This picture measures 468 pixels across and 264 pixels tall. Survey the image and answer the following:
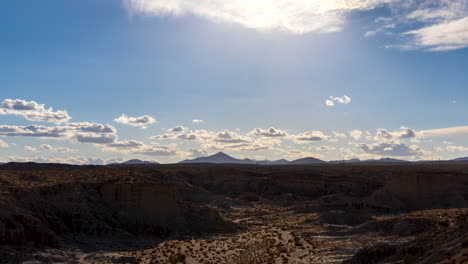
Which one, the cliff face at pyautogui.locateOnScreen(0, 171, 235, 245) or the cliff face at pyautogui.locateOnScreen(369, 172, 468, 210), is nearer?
the cliff face at pyautogui.locateOnScreen(0, 171, 235, 245)

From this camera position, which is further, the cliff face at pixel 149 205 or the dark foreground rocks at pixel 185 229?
the cliff face at pixel 149 205

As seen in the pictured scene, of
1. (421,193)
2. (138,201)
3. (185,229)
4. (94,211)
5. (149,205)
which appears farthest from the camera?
(421,193)

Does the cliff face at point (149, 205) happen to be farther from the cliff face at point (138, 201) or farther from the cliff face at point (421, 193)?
the cliff face at point (421, 193)

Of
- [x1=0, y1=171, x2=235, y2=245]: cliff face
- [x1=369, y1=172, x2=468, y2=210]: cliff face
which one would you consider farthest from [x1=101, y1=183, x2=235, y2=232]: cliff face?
[x1=369, y1=172, x2=468, y2=210]: cliff face

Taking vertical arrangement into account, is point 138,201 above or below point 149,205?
above

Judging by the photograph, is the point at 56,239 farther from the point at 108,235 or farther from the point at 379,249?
the point at 379,249

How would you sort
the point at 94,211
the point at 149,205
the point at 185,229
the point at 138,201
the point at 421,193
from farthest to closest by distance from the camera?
1. the point at 421,193
2. the point at 185,229
3. the point at 149,205
4. the point at 138,201
5. the point at 94,211

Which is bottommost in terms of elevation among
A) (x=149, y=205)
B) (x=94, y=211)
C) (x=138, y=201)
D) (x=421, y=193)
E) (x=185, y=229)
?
(x=185, y=229)

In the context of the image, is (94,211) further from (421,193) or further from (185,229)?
(421,193)

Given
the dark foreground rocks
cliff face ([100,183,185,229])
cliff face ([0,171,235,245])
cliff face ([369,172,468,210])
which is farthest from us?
cliff face ([369,172,468,210])

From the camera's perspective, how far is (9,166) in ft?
341

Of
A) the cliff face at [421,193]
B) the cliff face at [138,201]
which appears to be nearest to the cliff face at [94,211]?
the cliff face at [138,201]

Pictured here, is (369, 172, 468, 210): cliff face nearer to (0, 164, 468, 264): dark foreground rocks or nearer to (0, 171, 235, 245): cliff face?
(0, 164, 468, 264): dark foreground rocks

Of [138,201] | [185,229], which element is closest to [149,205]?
[138,201]
